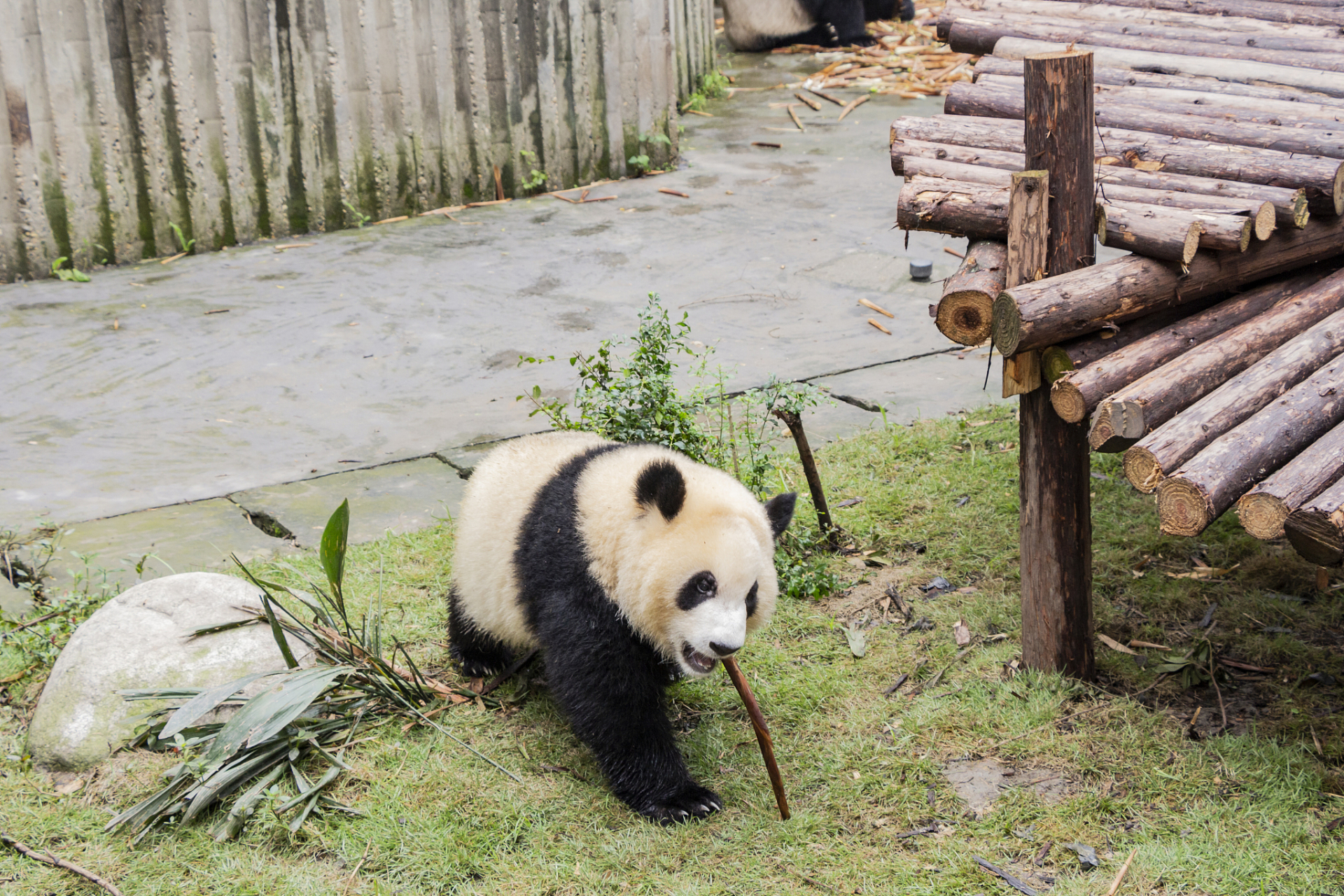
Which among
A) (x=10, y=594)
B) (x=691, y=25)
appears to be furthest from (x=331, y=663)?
(x=691, y=25)

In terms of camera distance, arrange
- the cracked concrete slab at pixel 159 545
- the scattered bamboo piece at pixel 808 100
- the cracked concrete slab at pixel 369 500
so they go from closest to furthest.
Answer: the cracked concrete slab at pixel 159 545, the cracked concrete slab at pixel 369 500, the scattered bamboo piece at pixel 808 100

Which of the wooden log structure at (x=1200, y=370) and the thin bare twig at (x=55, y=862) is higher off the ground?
the wooden log structure at (x=1200, y=370)

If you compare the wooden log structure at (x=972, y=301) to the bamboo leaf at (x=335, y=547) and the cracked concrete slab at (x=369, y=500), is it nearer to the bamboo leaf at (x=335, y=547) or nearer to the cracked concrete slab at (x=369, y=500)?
the bamboo leaf at (x=335, y=547)

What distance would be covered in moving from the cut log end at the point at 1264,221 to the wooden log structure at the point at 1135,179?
0.03 ft

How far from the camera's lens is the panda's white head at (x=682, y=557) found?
302cm

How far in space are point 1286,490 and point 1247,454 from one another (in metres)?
0.16

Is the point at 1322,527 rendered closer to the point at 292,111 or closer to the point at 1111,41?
the point at 1111,41

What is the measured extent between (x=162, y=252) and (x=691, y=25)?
5777 mm

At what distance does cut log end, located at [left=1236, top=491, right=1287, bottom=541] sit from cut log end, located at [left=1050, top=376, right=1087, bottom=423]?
0.46 m

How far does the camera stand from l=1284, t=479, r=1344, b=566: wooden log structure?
269 centimetres

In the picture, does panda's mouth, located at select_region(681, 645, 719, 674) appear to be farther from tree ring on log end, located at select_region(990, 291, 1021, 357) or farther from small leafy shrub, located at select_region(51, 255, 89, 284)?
small leafy shrub, located at select_region(51, 255, 89, 284)

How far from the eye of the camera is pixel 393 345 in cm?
649

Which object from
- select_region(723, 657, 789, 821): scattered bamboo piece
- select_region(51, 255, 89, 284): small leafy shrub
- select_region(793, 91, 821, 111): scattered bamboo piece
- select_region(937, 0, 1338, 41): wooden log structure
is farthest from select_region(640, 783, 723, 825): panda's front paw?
select_region(793, 91, 821, 111): scattered bamboo piece

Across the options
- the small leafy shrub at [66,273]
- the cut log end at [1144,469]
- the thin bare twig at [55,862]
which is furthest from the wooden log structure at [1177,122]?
the small leafy shrub at [66,273]
